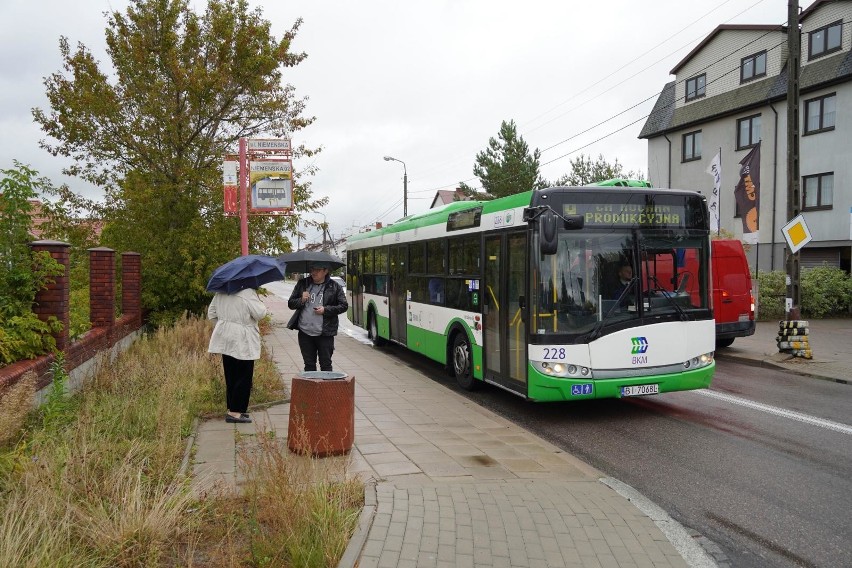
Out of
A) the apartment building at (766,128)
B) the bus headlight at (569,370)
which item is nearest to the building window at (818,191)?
the apartment building at (766,128)

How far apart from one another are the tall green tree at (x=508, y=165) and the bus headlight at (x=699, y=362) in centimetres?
4217

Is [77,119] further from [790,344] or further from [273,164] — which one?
[790,344]

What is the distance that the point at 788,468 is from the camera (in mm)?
6312

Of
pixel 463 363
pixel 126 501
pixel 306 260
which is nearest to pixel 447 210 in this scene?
pixel 463 363

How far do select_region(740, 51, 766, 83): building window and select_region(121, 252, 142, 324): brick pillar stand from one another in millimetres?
25927

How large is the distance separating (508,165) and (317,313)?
44.8m

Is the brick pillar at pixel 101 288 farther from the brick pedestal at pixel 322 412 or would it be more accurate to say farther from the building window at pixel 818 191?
the building window at pixel 818 191

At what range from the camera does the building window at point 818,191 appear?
25394mm

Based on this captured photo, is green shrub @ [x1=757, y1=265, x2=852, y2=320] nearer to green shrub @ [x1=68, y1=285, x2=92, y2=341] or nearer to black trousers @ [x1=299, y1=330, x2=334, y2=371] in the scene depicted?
black trousers @ [x1=299, y1=330, x2=334, y2=371]

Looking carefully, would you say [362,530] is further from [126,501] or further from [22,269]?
[22,269]

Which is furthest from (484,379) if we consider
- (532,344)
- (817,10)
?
(817,10)

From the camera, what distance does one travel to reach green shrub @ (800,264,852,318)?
22375 millimetres

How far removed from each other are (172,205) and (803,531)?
1438cm

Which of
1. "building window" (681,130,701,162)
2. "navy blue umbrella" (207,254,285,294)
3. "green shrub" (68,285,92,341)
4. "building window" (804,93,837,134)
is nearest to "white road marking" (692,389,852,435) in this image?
"navy blue umbrella" (207,254,285,294)
